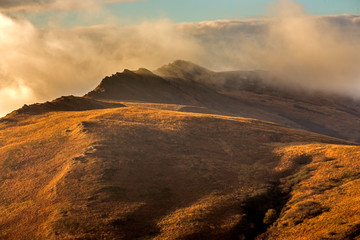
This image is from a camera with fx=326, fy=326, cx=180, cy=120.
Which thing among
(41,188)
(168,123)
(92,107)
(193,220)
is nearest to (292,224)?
(193,220)

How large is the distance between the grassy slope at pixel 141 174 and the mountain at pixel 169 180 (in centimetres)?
21

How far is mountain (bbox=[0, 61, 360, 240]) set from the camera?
44438 millimetres

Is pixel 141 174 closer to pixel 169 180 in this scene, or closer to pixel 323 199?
pixel 169 180

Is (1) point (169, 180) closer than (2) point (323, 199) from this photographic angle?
No

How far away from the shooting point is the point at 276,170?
64.2 meters

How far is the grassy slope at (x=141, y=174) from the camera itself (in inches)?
1785

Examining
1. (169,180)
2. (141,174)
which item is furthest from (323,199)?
(141,174)

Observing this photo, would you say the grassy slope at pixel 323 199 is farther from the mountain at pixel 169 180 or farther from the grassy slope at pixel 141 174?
the grassy slope at pixel 141 174

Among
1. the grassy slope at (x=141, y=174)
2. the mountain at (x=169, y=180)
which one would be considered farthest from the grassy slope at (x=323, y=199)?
the grassy slope at (x=141, y=174)

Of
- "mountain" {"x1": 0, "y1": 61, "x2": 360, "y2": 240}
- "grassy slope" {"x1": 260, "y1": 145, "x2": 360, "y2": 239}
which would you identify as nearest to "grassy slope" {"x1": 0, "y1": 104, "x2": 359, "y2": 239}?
"mountain" {"x1": 0, "y1": 61, "x2": 360, "y2": 240}

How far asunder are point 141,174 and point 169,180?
5.32 m

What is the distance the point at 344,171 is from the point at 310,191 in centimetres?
920

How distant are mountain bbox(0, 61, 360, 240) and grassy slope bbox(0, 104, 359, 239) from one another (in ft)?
0.70

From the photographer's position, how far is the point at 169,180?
57938mm
